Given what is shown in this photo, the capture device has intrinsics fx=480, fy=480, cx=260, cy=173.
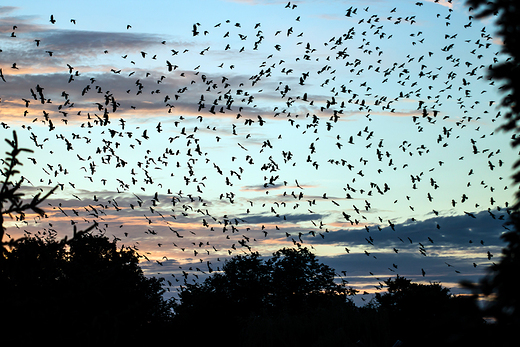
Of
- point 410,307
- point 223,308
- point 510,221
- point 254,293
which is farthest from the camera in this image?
point 254,293

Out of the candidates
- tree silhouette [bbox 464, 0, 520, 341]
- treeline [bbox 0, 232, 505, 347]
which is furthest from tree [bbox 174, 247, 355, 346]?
tree silhouette [bbox 464, 0, 520, 341]

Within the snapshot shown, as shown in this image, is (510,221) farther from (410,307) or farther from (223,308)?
(223,308)

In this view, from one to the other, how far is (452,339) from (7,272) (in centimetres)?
1096

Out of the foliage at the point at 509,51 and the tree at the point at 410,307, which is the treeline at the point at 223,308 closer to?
the tree at the point at 410,307

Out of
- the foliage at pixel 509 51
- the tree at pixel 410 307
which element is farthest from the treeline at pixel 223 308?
the foliage at pixel 509 51

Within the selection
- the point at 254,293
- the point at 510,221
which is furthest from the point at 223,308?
the point at 510,221

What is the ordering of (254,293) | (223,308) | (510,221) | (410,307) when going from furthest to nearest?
(254,293), (223,308), (410,307), (510,221)

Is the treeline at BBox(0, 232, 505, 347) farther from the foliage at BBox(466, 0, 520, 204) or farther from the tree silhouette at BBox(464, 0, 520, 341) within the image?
the foliage at BBox(466, 0, 520, 204)

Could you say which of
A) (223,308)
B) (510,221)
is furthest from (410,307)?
(510,221)

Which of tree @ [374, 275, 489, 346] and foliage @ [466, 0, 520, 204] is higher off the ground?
foliage @ [466, 0, 520, 204]

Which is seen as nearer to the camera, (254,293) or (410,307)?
(410,307)

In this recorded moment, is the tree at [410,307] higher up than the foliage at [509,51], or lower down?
lower down

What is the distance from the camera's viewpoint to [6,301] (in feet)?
36.0

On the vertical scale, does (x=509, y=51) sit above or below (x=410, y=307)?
above
